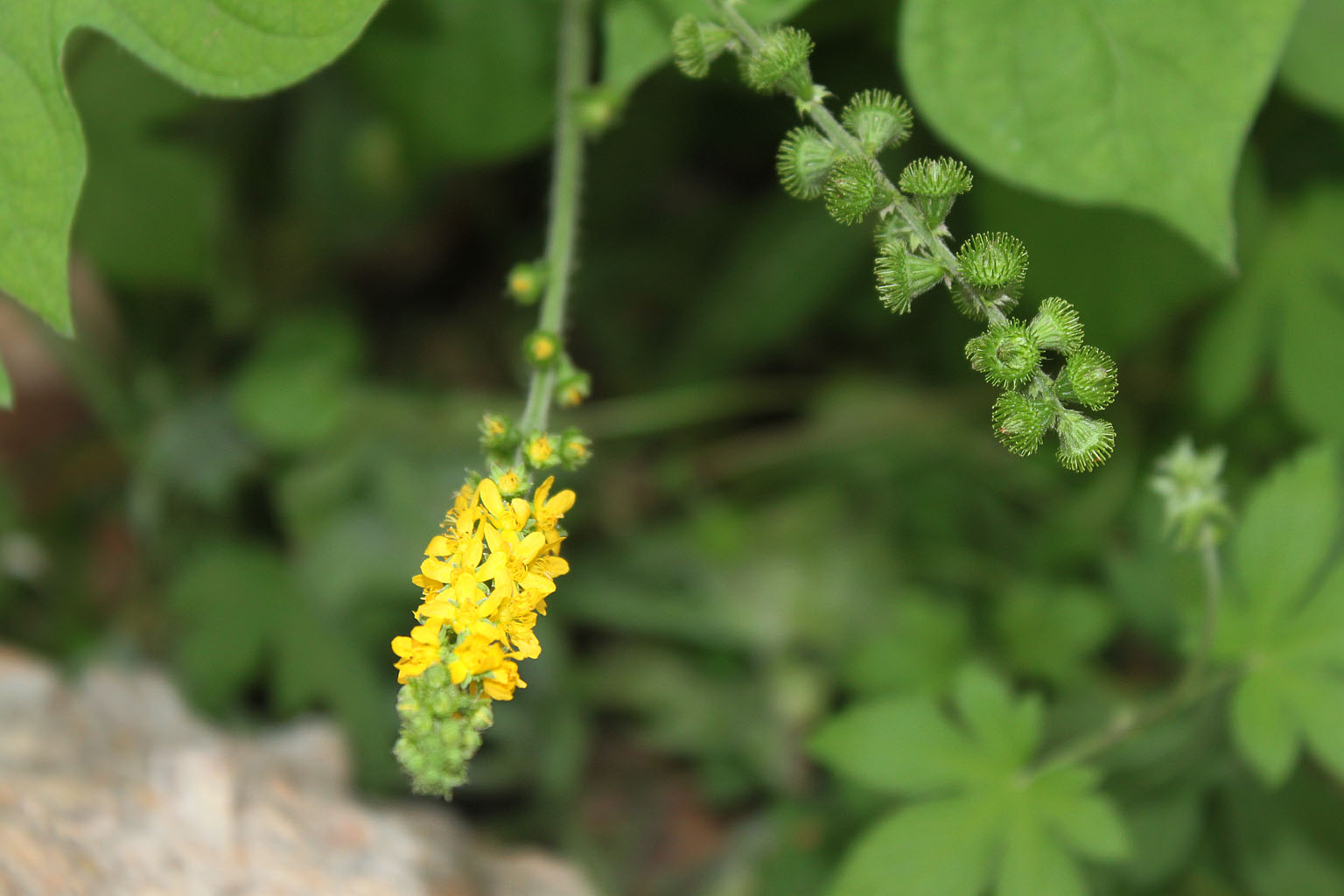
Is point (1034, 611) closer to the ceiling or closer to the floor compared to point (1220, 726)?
closer to the ceiling

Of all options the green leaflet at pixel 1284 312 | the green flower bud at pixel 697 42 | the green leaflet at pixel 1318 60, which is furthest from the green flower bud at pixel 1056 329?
the green leaflet at pixel 1284 312

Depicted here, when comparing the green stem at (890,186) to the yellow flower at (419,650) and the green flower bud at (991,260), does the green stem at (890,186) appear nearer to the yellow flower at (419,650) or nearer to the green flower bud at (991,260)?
the green flower bud at (991,260)

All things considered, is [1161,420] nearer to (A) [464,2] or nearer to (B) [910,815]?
(B) [910,815]

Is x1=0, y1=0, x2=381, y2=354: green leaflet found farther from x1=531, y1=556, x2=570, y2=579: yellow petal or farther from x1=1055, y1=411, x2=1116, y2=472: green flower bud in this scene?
x1=1055, y1=411, x2=1116, y2=472: green flower bud

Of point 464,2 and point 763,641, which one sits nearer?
point 464,2

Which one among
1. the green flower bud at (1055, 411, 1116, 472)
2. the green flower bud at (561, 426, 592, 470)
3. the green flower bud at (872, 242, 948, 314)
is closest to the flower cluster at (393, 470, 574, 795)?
the green flower bud at (561, 426, 592, 470)

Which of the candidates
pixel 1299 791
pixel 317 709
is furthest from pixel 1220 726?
pixel 317 709
